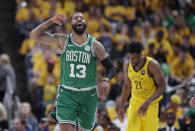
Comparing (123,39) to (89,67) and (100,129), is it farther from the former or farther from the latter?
(89,67)

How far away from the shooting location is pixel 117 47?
51.9 ft

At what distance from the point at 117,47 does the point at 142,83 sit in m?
6.78

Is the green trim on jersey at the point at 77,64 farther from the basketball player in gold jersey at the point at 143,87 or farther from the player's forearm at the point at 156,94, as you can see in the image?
the player's forearm at the point at 156,94

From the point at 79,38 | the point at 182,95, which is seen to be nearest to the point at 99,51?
the point at 79,38

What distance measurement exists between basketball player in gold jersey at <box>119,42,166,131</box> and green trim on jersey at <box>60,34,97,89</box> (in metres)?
0.75

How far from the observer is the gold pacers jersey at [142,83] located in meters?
9.07

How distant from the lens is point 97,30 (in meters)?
16.1

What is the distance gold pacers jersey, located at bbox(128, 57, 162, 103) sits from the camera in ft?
29.8

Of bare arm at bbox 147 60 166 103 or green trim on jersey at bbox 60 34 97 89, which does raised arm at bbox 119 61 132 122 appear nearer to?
bare arm at bbox 147 60 166 103

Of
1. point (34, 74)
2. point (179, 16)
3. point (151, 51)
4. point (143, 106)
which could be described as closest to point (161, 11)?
point (179, 16)

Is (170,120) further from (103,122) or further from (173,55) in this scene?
(173,55)

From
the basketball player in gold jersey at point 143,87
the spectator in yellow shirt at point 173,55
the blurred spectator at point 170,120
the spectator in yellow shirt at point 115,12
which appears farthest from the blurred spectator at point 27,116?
the spectator in yellow shirt at point 115,12

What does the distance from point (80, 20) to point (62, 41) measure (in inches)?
17.8

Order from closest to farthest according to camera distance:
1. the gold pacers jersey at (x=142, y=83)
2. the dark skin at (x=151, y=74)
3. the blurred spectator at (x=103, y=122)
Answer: the dark skin at (x=151, y=74) → the gold pacers jersey at (x=142, y=83) → the blurred spectator at (x=103, y=122)
